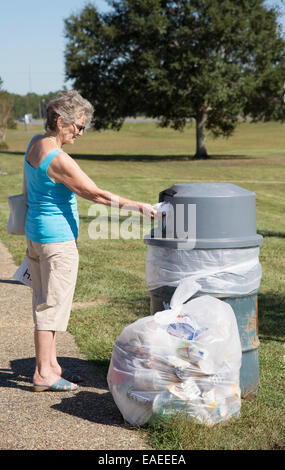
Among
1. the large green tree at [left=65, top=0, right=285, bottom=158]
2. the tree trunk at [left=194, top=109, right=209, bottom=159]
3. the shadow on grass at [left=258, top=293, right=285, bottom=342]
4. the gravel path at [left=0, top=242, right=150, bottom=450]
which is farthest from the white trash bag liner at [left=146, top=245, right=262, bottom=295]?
the tree trunk at [left=194, top=109, right=209, bottom=159]

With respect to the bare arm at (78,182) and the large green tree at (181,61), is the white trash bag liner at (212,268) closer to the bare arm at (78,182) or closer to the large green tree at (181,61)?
the bare arm at (78,182)

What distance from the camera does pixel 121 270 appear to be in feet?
27.1

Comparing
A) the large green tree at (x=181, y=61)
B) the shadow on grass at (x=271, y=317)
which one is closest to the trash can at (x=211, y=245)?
the shadow on grass at (x=271, y=317)

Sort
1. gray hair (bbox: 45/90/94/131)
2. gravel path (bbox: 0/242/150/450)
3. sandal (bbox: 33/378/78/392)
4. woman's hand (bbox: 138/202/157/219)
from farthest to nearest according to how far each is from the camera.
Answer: sandal (bbox: 33/378/78/392)
gray hair (bbox: 45/90/94/131)
woman's hand (bbox: 138/202/157/219)
gravel path (bbox: 0/242/150/450)

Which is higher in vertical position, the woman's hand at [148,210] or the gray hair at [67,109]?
the gray hair at [67,109]

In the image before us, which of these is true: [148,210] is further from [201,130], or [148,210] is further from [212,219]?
[201,130]

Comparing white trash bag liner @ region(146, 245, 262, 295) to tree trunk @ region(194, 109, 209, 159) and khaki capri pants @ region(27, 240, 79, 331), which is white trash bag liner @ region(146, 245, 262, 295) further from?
tree trunk @ region(194, 109, 209, 159)

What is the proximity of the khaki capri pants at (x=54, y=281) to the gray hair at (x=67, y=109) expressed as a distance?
2.46 feet

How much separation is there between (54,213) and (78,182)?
302 mm

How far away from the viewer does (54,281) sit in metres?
3.96

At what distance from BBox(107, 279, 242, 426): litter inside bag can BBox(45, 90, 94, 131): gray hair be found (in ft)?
4.25

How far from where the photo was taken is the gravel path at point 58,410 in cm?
332

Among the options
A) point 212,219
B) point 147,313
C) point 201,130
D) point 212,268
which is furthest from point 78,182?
point 201,130

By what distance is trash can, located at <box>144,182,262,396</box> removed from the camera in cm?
373
